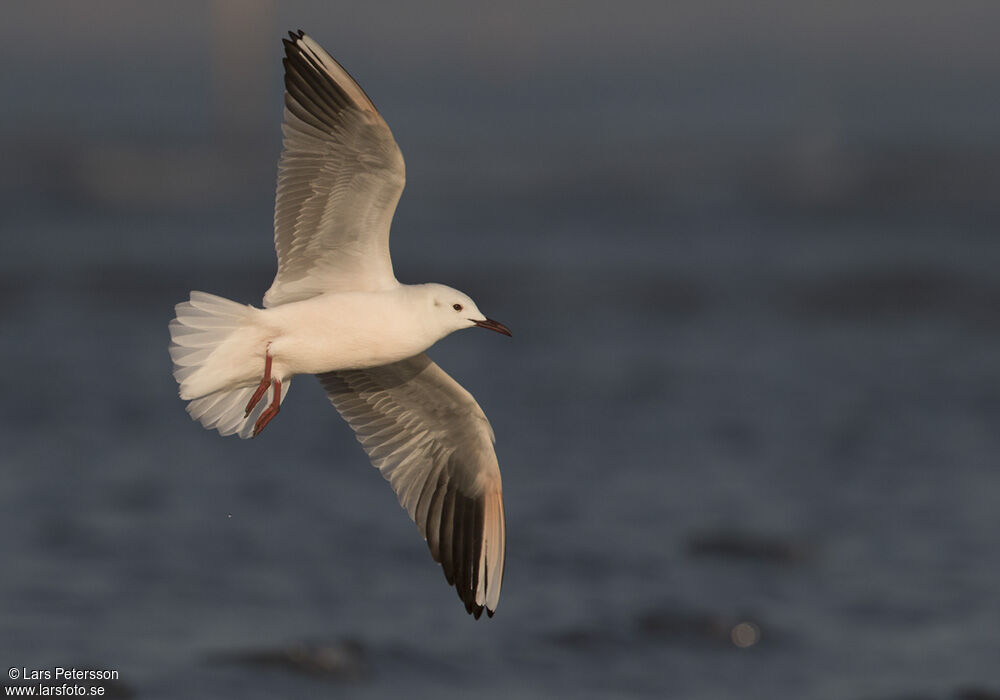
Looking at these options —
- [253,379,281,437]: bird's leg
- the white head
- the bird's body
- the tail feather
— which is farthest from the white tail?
the white head

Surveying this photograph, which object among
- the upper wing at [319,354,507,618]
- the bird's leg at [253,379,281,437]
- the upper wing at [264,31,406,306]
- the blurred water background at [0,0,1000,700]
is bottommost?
the blurred water background at [0,0,1000,700]

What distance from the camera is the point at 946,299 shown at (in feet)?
59.5

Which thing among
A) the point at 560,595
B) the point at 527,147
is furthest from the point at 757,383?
the point at 527,147

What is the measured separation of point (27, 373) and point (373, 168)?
8.41 m

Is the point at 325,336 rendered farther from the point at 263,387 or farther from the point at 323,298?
the point at 263,387

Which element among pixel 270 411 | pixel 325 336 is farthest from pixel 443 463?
pixel 325 336

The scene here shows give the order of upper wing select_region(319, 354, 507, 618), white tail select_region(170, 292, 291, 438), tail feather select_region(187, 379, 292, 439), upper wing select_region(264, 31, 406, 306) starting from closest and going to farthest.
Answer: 1. upper wing select_region(264, 31, 406, 306)
2. white tail select_region(170, 292, 291, 438)
3. tail feather select_region(187, 379, 292, 439)
4. upper wing select_region(319, 354, 507, 618)

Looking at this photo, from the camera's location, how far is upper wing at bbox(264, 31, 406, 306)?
5562 mm

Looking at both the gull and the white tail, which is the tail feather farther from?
the white tail

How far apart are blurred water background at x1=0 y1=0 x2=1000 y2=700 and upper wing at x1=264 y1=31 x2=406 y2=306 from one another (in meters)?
2.55

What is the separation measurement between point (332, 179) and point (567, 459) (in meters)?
6.16

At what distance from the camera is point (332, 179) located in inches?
223

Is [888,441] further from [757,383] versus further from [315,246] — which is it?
[315,246]

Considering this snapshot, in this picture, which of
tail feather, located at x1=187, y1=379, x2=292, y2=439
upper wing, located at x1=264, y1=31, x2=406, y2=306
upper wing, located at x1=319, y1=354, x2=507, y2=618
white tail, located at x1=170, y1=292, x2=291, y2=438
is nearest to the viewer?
upper wing, located at x1=264, y1=31, x2=406, y2=306
